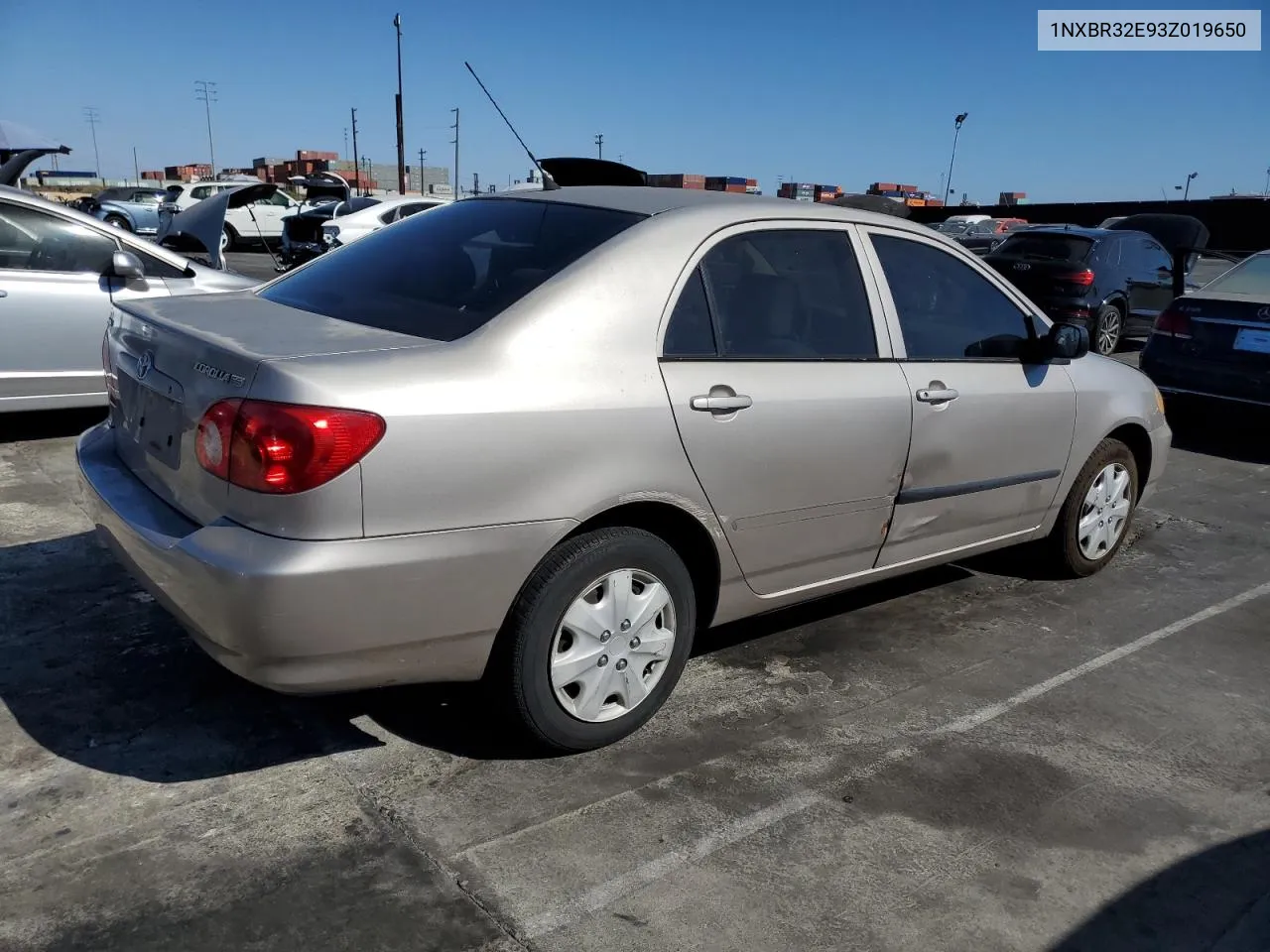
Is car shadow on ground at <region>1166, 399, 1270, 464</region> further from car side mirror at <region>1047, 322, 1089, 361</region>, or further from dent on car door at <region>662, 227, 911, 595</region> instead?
dent on car door at <region>662, 227, 911, 595</region>

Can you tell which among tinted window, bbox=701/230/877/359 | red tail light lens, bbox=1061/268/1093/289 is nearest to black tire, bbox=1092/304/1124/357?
red tail light lens, bbox=1061/268/1093/289

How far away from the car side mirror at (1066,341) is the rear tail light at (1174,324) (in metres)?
4.32

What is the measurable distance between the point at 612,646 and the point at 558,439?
0.65 meters

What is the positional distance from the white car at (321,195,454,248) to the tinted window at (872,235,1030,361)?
10.2 metres

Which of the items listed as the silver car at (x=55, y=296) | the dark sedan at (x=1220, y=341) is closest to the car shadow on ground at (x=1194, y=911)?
the silver car at (x=55, y=296)

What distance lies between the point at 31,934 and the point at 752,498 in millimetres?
2113

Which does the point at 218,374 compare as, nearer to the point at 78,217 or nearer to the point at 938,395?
the point at 938,395

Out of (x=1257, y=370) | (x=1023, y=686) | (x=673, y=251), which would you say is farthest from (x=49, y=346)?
(x=1257, y=370)

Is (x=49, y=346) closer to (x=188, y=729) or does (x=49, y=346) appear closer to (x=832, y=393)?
(x=188, y=729)

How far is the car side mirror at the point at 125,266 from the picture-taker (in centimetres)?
565

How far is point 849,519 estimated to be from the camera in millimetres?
3496

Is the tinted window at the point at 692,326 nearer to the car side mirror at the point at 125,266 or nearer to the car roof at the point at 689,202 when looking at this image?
the car roof at the point at 689,202

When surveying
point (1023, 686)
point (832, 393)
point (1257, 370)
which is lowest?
point (1023, 686)

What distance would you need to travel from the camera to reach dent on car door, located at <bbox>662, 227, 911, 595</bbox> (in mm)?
3053
